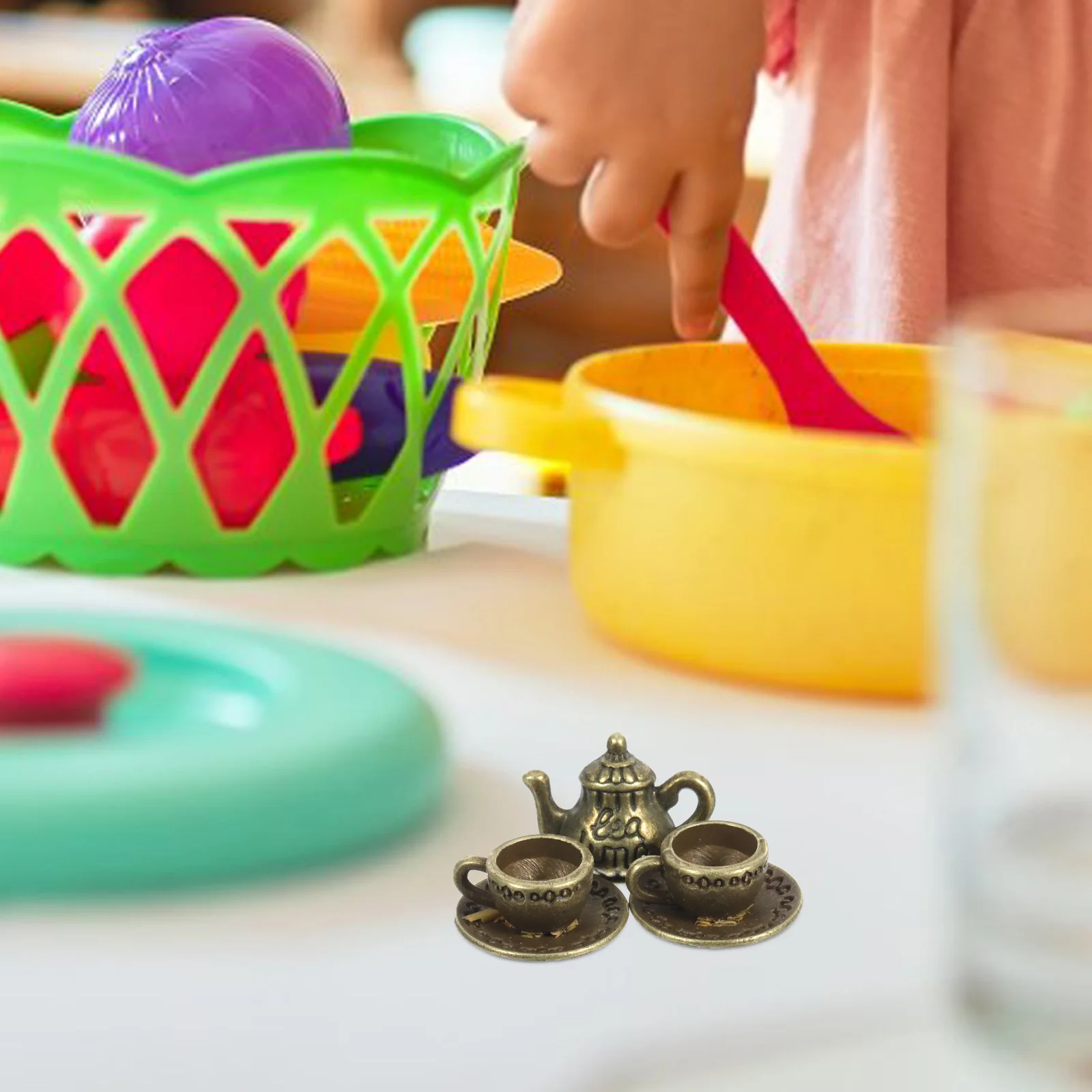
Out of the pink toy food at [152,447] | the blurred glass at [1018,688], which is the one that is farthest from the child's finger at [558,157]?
the blurred glass at [1018,688]

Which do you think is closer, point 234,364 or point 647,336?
point 234,364

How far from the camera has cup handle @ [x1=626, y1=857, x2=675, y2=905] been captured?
1.18 feet

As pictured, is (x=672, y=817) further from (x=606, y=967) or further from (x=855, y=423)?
(x=855, y=423)

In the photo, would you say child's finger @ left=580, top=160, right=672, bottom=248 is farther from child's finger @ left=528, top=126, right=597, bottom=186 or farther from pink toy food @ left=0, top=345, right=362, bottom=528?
pink toy food @ left=0, top=345, right=362, bottom=528

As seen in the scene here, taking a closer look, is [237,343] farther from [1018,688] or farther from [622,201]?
[1018,688]

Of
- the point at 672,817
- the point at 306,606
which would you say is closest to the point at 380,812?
the point at 672,817

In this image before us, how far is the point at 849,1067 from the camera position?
0.27 m

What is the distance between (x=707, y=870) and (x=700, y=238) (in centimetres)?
28

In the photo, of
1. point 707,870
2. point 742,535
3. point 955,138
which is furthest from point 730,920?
point 955,138

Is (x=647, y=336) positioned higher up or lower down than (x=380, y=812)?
lower down

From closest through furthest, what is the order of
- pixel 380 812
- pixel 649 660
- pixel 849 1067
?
pixel 849 1067 < pixel 380 812 < pixel 649 660

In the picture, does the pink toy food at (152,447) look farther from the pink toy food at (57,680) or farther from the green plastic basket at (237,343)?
the pink toy food at (57,680)

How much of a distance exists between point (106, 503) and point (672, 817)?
0.25 metres

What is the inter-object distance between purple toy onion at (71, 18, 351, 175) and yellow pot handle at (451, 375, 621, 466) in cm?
16
